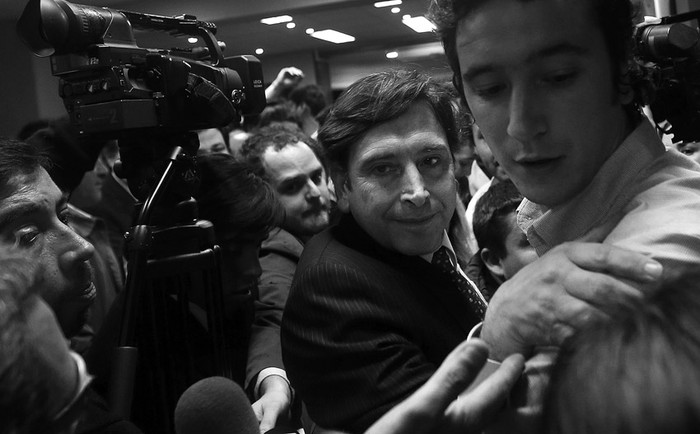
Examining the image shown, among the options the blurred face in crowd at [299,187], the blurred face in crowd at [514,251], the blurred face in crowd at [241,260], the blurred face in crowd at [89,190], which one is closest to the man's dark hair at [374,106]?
the blurred face in crowd at [241,260]

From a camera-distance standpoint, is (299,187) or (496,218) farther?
(299,187)

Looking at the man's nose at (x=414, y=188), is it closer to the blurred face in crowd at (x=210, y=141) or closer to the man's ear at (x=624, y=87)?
the man's ear at (x=624, y=87)

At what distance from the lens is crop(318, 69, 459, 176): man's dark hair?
1.23 meters

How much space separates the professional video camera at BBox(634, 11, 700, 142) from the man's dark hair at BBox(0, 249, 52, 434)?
0.71 metres

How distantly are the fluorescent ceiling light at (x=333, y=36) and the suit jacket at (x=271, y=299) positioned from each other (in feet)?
15.9

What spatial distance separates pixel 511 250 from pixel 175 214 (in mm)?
874

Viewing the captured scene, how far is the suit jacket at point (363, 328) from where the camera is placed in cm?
101

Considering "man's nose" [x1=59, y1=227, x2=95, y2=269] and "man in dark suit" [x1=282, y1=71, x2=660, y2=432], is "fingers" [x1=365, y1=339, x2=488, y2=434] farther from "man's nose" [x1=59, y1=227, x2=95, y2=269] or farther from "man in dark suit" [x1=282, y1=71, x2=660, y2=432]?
"man's nose" [x1=59, y1=227, x2=95, y2=269]

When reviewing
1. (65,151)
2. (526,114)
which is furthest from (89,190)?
(526,114)

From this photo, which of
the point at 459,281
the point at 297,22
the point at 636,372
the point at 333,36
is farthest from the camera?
the point at 333,36

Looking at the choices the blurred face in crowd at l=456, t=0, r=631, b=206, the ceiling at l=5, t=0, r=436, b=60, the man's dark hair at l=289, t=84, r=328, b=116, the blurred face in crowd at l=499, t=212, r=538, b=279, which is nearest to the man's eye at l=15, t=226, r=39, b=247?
the blurred face in crowd at l=456, t=0, r=631, b=206

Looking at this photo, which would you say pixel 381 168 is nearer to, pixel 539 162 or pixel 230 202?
pixel 539 162

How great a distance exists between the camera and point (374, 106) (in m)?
1.22

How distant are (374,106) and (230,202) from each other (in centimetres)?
75
